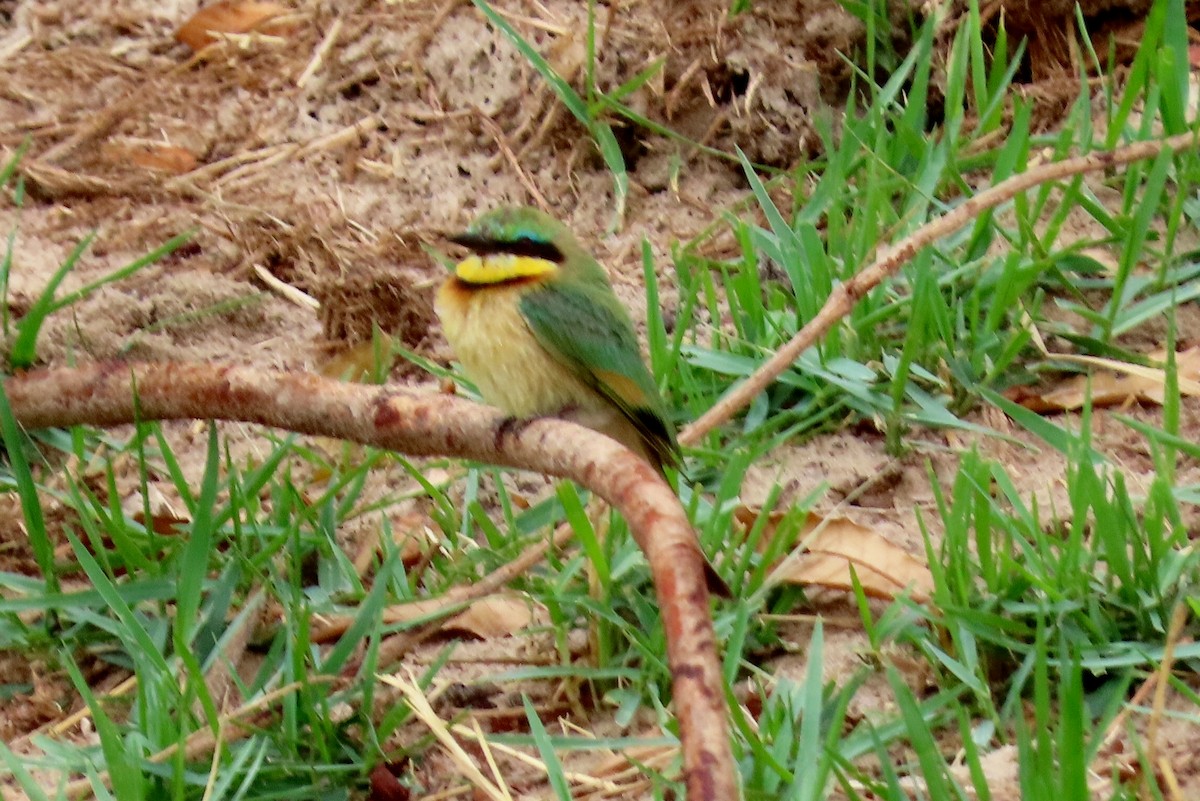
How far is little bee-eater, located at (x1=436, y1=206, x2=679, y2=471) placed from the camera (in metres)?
2.54

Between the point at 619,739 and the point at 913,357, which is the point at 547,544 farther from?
the point at 913,357

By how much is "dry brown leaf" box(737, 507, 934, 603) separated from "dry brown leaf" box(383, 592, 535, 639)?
47cm

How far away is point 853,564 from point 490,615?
67 cm

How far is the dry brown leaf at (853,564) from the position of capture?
239cm

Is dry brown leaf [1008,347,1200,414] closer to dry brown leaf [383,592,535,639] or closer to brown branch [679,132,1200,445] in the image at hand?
brown branch [679,132,1200,445]

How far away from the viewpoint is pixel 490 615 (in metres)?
2.52

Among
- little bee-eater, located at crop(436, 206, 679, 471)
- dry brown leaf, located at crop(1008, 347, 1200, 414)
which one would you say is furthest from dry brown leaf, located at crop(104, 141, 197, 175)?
dry brown leaf, located at crop(1008, 347, 1200, 414)

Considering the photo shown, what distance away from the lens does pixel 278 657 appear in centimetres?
235

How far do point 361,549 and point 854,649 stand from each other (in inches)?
40.8

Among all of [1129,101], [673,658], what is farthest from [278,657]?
[1129,101]

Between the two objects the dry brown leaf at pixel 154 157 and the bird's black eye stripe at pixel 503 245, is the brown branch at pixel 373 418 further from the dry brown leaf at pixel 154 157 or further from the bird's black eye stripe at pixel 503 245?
the dry brown leaf at pixel 154 157

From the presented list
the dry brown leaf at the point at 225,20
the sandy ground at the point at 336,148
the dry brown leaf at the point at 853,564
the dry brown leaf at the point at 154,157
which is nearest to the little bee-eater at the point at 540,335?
the dry brown leaf at the point at 853,564

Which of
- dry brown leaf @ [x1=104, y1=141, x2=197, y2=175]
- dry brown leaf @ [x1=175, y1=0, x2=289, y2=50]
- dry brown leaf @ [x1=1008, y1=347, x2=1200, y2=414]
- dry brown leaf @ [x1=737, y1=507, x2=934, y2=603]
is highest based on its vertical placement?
dry brown leaf @ [x1=175, y1=0, x2=289, y2=50]

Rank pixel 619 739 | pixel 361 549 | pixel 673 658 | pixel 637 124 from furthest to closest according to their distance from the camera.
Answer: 1. pixel 637 124
2. pixel 361 549
3. pixel 619 739
4. pixel 673 658
